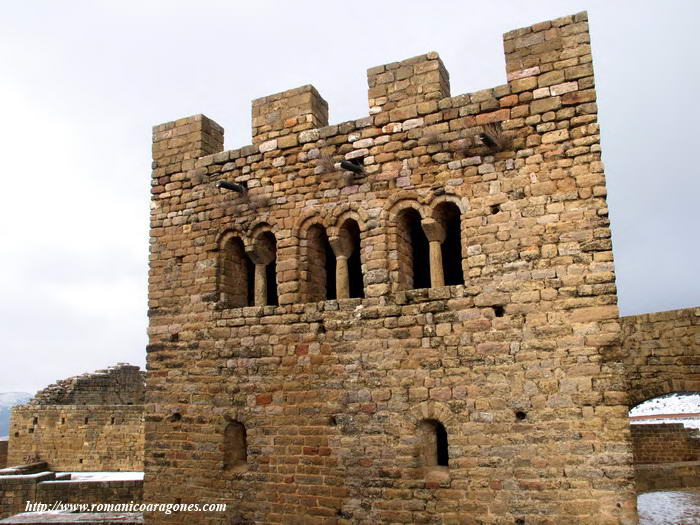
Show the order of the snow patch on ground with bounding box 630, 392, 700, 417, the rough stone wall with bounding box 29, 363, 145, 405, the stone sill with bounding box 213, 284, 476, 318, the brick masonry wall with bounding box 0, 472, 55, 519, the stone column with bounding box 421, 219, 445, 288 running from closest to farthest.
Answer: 1. the stone sill with bounding box 213, 284, 476, 318
2. the stone column with bounding box 421, 219, 445, 288
3. the brick masonry wall with bounding box 0, 472, 55, 519
4. the rough stone wall with bounding box 29, 363, 145, 405
5. the snow patch on ground with bounding box 630, 392, 700, 417

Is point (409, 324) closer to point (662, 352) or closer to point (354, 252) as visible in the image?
point (354, 252)

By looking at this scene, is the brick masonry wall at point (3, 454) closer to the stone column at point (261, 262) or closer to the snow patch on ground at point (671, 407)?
the stone column at point (261, 262)

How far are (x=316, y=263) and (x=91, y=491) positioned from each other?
10529mm

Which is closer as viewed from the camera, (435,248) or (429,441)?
(429,441)

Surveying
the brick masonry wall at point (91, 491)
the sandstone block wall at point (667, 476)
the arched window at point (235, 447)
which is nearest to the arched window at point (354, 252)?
the arched window at point (235, 447)

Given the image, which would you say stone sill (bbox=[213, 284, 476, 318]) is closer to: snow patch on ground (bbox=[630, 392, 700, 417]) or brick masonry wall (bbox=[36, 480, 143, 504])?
brick masonry wall (bbox=[36, 480, 143, 504])

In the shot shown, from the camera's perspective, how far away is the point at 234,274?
8.84 meters

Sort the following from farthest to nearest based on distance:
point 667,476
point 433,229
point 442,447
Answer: point 667,476, point 442,447, point 433,229

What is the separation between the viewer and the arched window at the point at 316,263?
8172mm

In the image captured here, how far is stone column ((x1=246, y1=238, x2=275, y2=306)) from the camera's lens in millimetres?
8461

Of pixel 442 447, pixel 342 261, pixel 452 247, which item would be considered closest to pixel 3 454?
pixel 342 261

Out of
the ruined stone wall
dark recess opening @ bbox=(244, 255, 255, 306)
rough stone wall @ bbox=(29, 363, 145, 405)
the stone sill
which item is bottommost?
the ruined stone wall

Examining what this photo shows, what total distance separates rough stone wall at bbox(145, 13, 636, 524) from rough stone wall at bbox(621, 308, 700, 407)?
153 inches

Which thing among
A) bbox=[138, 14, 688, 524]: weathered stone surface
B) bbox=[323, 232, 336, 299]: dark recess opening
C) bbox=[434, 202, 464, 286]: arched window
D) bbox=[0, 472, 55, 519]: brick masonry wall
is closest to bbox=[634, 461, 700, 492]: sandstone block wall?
bbox=[434, 202, 464, 286]: arched window
